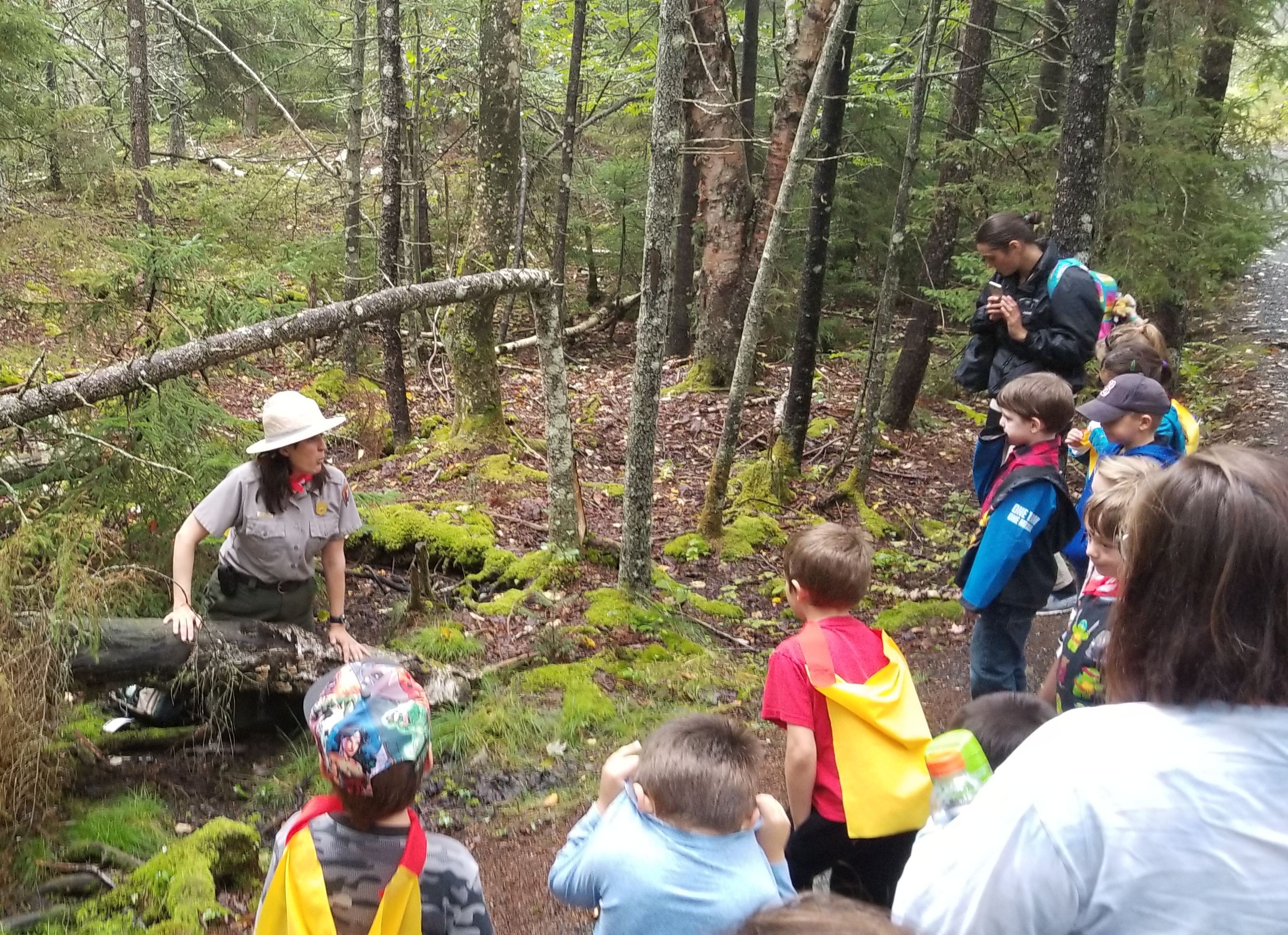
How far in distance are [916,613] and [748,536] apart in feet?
6.30

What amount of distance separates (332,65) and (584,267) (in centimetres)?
640

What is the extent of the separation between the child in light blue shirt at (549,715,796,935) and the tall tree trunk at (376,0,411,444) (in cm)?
700

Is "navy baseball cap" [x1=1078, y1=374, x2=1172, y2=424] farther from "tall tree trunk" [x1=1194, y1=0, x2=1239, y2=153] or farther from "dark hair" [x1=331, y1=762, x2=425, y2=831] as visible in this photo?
"tall tree trunk" [x1=1194, y1=0, x2=1239, y2=153]

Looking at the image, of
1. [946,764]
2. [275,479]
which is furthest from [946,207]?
[946,764]

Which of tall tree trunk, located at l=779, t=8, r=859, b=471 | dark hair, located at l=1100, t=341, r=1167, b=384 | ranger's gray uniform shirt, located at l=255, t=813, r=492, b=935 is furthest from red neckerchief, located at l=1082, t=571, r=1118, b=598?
tall tree trunk, located at l=779, t=8, r=859, b=471

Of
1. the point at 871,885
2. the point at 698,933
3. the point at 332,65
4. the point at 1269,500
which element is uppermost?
the point at 332,65

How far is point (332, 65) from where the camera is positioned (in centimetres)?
1576

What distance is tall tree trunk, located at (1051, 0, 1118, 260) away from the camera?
6.23 metres

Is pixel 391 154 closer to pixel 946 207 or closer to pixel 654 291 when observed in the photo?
pixel 654 291

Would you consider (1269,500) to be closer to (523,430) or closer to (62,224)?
(62,224)

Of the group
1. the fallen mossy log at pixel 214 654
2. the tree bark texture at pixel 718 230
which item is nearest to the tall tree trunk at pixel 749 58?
the tree bark texture at pixel 718 230

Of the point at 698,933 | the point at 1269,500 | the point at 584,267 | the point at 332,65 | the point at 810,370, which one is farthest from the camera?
the point at 584,267

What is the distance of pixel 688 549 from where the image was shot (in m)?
8.28

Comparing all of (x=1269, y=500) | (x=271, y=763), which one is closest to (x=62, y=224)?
(x=271, y=763)
